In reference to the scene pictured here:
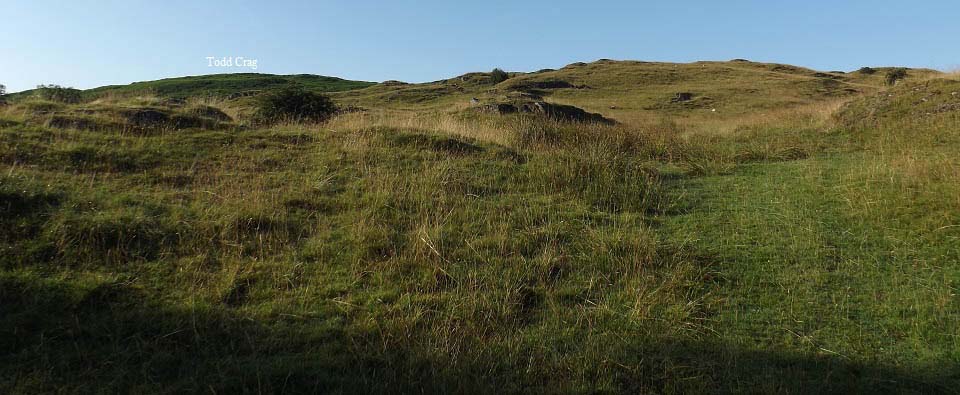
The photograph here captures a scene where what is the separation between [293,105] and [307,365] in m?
15.1

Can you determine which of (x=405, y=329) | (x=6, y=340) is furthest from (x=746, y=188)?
(x=6, y=340)

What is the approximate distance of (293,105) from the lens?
16891 millimetres

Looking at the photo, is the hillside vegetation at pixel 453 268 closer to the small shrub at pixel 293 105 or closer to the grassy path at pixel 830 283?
the grassy path at pixel 830 283

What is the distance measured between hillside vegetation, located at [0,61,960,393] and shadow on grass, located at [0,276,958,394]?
0.02 metres

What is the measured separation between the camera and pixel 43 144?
7195 millimetres

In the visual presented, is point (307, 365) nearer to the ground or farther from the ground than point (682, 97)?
nearer to the ground

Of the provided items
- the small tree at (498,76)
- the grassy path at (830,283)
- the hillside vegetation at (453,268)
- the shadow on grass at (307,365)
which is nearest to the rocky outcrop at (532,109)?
the hillside vegetation at (453,268)

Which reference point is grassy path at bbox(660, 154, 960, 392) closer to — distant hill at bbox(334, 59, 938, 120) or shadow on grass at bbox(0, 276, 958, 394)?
shadow on grass at bbox(0, 276, 958, 394)

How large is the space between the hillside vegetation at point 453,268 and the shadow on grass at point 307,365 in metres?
0.02

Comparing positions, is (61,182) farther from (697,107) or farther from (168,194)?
(697,107)

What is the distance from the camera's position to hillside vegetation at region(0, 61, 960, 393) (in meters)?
3.14

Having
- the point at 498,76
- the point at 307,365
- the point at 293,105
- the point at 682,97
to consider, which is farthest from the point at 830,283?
the point at 498,76

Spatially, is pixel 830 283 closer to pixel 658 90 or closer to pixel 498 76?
pixel 658 90

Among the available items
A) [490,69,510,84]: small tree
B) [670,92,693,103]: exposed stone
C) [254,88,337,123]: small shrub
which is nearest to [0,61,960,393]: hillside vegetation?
[254,88,337,123]: small shrub
